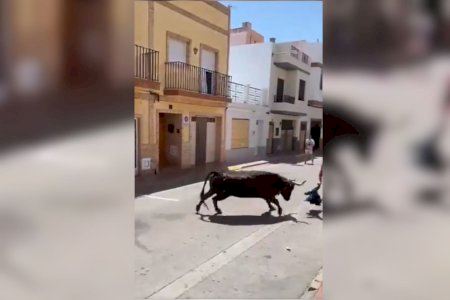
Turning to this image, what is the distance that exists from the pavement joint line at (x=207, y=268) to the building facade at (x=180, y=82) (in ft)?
15.0

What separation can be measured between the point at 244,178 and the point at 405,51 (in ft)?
11.6

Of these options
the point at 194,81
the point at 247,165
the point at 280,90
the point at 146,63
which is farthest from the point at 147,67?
the point at 280,90

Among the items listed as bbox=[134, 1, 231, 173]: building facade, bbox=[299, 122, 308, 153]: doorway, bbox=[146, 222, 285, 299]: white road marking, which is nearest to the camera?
bbox=[146, 222, 285, 299]: white road marking

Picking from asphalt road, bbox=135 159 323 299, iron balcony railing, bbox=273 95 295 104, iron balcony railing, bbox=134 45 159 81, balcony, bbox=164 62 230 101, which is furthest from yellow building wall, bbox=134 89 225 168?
iron balcony railing, bbox=273 95 295 104

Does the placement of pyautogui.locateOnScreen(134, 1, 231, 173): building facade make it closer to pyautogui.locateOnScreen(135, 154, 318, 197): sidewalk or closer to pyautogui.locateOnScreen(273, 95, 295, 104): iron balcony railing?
pyautogui.locateOnScreen(135, 154, 318, 197): sidewalk

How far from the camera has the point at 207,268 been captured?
332 cm

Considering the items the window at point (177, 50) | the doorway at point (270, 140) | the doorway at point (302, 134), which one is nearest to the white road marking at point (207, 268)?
the window at point (177, 50)

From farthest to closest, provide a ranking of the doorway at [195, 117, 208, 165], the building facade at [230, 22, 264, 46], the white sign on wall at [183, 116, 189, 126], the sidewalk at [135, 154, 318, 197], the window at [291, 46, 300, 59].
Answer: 1. the building facade at [230, 22, 264, 46]
2. the window at [291, 46, 300, 59]
3. the doorway at [195, 117, 208, 165]
4. the white sign on wall at [183, 116, 189, 126]
5. the sidewalk at [135, 154, 318, 197]

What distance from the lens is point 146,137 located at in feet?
27.8

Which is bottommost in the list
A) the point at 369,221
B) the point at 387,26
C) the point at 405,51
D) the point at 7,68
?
the point at 369,221

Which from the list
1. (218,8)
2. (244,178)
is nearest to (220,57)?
(218,8)

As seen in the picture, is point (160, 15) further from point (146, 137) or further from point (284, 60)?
point (284, 60)

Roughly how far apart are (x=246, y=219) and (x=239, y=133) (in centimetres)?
794

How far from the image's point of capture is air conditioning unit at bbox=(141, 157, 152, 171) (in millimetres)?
8323
